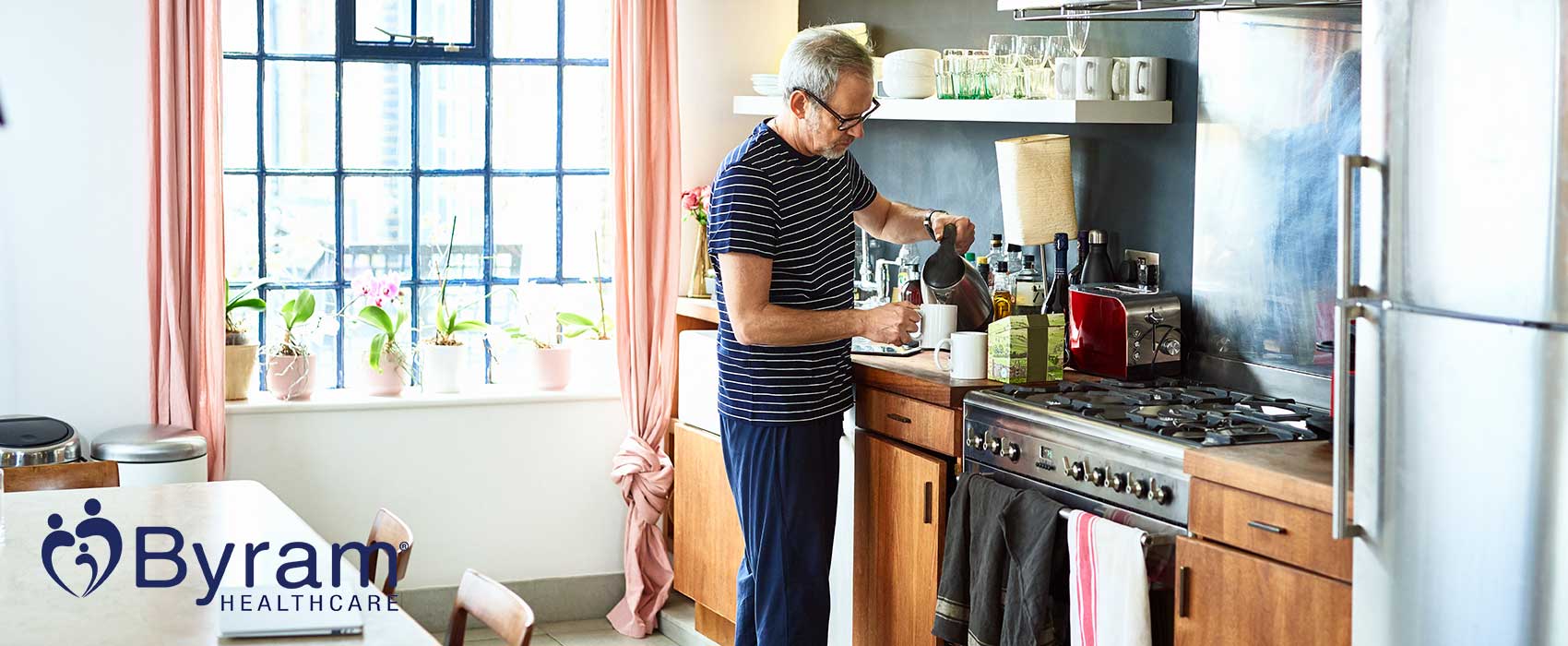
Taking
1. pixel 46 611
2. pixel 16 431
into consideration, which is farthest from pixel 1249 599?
pixel 16 431

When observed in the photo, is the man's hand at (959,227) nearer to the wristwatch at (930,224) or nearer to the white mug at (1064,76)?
the wristwatch at (930,224)

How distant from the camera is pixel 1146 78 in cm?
357

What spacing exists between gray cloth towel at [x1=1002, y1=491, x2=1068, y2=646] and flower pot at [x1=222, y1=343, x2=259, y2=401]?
8.18 ft

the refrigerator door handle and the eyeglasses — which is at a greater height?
the eyeglasses

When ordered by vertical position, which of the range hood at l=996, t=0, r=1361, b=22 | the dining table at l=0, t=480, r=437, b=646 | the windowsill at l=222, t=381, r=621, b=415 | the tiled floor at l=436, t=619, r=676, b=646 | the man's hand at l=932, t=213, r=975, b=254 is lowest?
the tiled floor at l=436, t=619, r=676, b=646

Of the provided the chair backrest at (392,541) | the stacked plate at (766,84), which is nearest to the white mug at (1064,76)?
the stacked plate at (766,84)

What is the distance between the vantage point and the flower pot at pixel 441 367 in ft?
15.7

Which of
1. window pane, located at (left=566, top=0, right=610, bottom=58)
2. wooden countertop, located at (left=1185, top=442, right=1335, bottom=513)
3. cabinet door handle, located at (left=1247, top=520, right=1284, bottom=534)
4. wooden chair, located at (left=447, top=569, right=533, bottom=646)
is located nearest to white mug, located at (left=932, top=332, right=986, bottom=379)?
wooden countertop, located at (left=1185, top=442, right=1335, bottom=513)

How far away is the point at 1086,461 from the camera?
2957mm

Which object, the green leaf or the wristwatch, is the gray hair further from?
the green leaf

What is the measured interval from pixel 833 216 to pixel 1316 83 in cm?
103

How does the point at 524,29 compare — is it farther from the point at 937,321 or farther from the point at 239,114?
the point at 937,321

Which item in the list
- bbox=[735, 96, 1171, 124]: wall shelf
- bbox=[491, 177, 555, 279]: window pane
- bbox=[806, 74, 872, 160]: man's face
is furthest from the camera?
bbox=[491, 177, 555, 279]: window pane

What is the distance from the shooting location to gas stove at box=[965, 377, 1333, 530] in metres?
2.78
